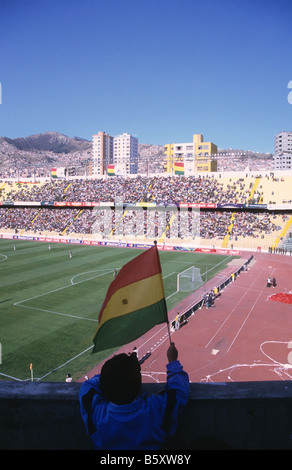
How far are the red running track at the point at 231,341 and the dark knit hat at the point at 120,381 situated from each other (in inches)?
457

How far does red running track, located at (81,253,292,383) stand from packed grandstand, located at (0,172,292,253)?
24.0 m

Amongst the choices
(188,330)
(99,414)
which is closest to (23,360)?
(188,330)

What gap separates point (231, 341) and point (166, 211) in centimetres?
4065

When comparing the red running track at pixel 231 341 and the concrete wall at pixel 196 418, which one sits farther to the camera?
the red running track at pixel 231 341

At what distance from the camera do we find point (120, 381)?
274 cm

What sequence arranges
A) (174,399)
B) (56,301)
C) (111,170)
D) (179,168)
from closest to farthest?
(174,399) → (56,301) → (179,168) → (111,170)

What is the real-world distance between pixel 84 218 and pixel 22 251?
18455 millimetres

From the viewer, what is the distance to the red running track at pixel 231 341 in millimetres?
14359

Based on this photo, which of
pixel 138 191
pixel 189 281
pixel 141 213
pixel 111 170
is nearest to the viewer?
pixel 189 281

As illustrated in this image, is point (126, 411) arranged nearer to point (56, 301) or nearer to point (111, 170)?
point (56, 301)

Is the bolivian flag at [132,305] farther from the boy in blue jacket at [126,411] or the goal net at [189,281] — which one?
the goal net at [189,281]

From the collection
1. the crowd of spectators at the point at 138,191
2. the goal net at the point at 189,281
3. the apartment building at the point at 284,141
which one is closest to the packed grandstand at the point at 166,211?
the crowd of spectators at the point at 138,191

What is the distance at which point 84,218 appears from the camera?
6141 cm

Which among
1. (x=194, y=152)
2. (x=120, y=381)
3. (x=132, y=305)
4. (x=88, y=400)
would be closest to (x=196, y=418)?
(x=120, y=381)
